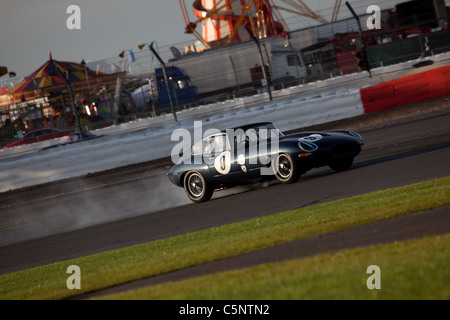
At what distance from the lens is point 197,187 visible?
405 inches

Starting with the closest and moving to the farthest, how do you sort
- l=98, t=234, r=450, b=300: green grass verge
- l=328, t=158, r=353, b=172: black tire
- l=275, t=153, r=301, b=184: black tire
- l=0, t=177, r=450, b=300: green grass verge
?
l=98, t=234, r=450, b=300: green grass verge
l=0, t=177, r=450, b=300: green grass verge
l=275, t=153, r=301, b=184: black tire
l=328, t=158, r=353, b=172: black tire

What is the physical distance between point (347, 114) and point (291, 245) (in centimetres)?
1160

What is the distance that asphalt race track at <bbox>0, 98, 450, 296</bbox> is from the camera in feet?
25.2

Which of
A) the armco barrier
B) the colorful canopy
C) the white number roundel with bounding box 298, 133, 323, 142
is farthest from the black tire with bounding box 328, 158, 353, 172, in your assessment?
the colorful canopy

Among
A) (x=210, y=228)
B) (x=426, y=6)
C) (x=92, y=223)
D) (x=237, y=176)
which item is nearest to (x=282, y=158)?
(x=237, y=176)

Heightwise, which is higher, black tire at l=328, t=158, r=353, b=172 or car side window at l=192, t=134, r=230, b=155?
car side window at l=192, t=134, r=230, b=155

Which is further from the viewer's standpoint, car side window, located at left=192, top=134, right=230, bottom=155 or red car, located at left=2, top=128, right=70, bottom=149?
red car, located at left=2, top=128, right=70, bottom=149

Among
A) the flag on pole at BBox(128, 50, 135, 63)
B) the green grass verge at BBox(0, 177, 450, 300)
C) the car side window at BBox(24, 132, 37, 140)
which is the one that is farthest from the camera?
the car side window at BBox(24, 132, 37, 140)

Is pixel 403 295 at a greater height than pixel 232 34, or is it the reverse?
pixel 232 34

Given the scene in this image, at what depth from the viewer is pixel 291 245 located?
5324mm

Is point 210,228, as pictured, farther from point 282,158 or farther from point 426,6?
point 426,6

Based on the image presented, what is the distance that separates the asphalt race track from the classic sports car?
263 millimetres

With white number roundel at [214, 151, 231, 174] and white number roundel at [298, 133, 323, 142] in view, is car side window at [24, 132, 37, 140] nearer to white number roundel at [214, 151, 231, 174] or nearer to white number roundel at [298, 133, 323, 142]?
white number roundel at [214, 151, 231, 174]

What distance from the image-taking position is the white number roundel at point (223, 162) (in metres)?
9.77
